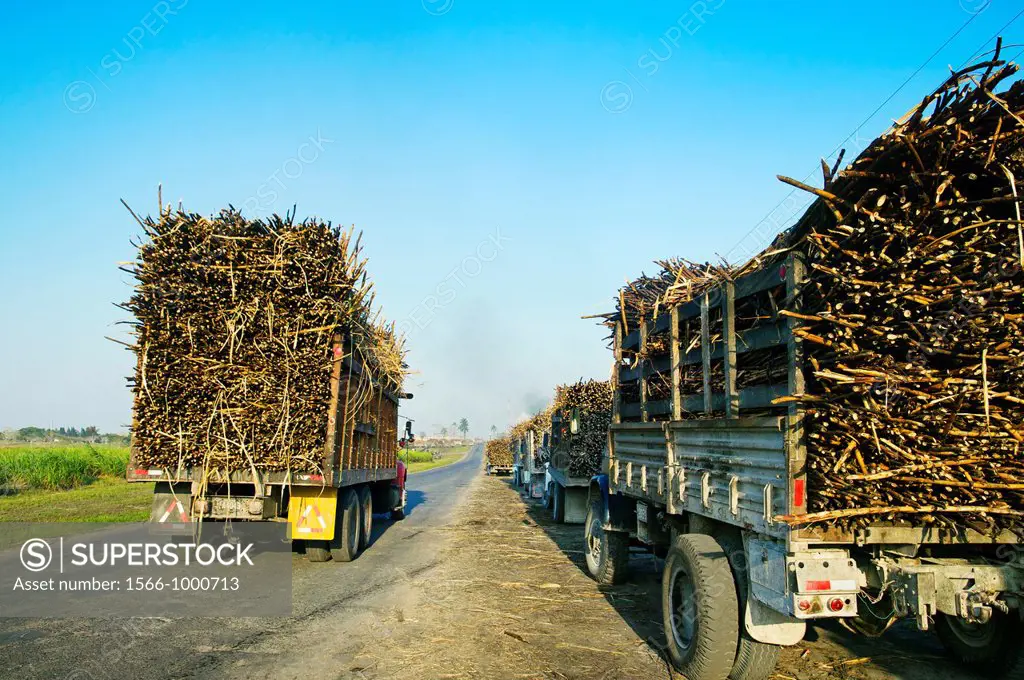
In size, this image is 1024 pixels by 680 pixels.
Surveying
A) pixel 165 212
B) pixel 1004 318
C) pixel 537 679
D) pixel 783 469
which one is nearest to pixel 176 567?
pixel 165 212

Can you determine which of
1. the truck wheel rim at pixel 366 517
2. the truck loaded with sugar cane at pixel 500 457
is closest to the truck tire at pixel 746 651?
the truck wheel rim at pixel 366 517

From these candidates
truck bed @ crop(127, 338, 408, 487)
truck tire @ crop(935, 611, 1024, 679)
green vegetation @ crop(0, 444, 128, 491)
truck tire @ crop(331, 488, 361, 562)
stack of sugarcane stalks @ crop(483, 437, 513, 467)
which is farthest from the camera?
stack of sugarcane stalks @ crop(483, 437, 513, 467)

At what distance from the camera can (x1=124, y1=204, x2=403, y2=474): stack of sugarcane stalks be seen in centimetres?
824

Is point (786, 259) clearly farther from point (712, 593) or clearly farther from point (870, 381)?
point (712, 593)

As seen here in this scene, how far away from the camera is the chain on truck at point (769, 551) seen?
399 centimetres

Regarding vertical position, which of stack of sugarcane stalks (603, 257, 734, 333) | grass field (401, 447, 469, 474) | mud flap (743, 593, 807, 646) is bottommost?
grass field (401, 447, 469, 474)

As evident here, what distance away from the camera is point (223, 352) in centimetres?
834

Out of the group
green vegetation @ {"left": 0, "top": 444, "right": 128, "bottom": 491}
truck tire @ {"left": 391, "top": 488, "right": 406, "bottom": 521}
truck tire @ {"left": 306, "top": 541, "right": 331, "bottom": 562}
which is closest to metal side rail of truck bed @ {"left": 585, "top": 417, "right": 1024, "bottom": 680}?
truck tire @ {"left": 306, "top": 541, "right": 331, "bottom": 562}

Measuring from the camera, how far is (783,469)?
4.13 meters

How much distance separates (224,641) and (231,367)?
360cm

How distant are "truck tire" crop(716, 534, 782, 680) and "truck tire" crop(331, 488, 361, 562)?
6081 millimetres

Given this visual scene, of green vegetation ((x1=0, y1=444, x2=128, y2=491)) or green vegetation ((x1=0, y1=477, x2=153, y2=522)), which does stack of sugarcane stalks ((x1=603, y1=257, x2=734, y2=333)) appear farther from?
green vegetation ((x1=0, y1=444, x2=128, y2=491))

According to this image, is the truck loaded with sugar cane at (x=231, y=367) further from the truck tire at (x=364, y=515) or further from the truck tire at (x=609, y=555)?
the truck tire at (x=609, y=555)

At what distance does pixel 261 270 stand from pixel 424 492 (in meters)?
18.8
